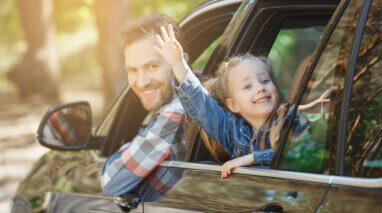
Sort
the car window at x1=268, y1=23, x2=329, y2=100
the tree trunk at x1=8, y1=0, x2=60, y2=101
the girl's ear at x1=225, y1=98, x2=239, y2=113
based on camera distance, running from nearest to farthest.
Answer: the girl's ear at x1=225, y1=98, x2=239, y2=113 < the car window at x1=268, y1=23, x2=329, y2=100 < the tree trunk at x1=8, y1=0, x2=60, y2=101

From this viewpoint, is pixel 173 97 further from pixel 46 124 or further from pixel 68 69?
pixel 68 69

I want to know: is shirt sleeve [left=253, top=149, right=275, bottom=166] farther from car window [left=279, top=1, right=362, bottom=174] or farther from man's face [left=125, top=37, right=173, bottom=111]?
man's face [left=125, top=37, right=173, bottom=111]

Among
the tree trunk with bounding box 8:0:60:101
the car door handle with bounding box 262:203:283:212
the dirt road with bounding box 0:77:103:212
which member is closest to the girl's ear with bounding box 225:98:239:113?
the car door handle with bounding box 262:203:283:212

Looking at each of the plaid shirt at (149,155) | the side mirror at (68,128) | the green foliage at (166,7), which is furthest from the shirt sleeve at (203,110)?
the green foliage at (166,7)

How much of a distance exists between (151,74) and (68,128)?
0.78m

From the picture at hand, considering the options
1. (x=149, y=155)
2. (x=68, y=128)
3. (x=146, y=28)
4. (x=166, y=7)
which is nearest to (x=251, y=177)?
(x=149, y=155)

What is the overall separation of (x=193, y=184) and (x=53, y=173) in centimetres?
128

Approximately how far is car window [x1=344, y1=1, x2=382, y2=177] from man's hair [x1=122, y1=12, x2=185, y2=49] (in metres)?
1.27

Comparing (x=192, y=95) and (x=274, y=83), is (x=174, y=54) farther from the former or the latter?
(x=274, y=83)

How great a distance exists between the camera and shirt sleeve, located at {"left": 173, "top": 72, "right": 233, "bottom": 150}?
2.36 metres

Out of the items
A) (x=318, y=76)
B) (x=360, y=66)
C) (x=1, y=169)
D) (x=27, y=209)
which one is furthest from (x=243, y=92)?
(x=1, y=169)

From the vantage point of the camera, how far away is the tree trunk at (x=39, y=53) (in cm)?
1616

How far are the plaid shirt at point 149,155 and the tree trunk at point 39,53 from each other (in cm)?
1438

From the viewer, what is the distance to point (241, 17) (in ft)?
8.04
